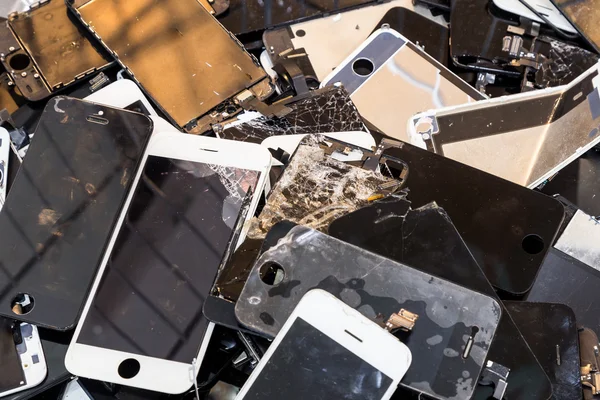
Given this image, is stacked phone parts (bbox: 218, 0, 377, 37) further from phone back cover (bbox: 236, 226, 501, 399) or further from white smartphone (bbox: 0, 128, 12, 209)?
phone back cover (bbox: 236, 226, 501, 399)

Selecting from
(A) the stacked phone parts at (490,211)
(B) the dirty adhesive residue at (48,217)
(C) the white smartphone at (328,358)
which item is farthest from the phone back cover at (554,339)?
(B) the dirty adhesive residue at (48,217)

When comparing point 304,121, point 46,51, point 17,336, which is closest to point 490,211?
point 304,121

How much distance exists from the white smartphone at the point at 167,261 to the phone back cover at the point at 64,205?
0.05 metres

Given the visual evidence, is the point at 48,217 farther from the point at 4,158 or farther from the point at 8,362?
the point at 8,362

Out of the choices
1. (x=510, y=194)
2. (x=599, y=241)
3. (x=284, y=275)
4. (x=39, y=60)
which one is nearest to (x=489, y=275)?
(x=510, y=194)

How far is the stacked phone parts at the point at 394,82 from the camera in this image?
2699 mm

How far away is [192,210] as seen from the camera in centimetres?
226

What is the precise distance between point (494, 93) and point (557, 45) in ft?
0.96

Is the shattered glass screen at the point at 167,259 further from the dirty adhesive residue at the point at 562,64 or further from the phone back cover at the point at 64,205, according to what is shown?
the dirty adhesive residue at the point at 562,64

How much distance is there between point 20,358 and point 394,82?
62.9 inches

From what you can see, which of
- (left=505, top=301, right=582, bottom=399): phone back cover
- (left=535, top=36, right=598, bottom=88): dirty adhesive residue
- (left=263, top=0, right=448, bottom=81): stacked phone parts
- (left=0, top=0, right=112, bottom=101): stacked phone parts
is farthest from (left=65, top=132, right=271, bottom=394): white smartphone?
(left=535, top=36, right=598, bottom=88): dirty adhesive residue

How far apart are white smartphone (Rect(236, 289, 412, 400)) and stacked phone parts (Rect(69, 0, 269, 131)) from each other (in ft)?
3.37

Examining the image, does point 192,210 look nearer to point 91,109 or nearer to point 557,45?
point 91,109

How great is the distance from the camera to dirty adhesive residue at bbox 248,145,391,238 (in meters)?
2.19
